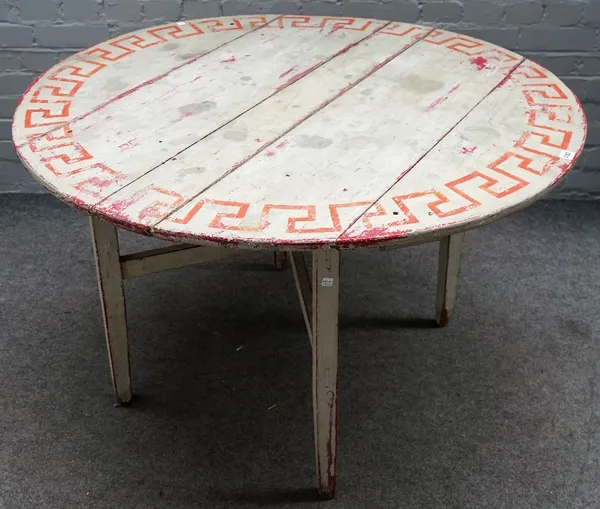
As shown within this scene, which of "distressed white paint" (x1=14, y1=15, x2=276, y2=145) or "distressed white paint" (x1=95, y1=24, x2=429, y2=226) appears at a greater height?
"distressed white paint" (x1=14, y1=15, x2=276, y2=145)

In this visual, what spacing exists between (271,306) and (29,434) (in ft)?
2.09

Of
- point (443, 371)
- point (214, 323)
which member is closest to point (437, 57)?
point (443, 371)

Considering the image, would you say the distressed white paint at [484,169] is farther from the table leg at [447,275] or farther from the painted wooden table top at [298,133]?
the table leg at [447,275]

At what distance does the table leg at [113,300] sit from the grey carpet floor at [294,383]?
0.26ft

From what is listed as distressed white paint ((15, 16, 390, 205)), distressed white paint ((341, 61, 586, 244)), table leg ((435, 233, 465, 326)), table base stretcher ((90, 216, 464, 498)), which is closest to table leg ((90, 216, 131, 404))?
table base stretcher ((90, 216, 464, 498))

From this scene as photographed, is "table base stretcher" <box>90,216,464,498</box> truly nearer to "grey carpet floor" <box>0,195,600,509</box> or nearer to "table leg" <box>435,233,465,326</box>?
"table leg" <box>435,233,465,326</box>

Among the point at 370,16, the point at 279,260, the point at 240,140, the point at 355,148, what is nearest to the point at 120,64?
the point at 240,140

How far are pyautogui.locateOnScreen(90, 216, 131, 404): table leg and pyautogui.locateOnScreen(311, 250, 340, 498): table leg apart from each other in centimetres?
41

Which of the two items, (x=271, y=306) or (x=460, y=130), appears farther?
(x=271, y=306)

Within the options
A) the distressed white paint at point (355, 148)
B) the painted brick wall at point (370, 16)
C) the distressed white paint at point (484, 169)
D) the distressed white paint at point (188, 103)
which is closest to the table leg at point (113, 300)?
the distressed white paint at point (188, 103)

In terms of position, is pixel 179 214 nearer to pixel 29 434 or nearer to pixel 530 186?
pixel 530 186

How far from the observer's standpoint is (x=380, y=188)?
1.08m

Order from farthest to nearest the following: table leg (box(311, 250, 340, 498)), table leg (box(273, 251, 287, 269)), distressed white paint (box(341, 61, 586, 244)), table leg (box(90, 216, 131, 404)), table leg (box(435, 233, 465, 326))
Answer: table leg (box(273, 251, 287, 269)) < table leg (box(435, 233, 465, 326)) < table leg (box(90, 216, 131, 404)) < table leg (box(311, 250, 340, 498)) < distressed white paint (box(341, 61, 586, 244))

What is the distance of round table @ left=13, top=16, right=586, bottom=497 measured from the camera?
40.6 inches
